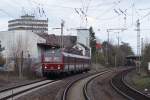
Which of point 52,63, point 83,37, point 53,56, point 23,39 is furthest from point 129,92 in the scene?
point 83,37

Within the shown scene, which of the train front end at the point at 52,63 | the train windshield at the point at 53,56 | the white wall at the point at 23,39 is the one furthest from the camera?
the white wall at the point at 23,39

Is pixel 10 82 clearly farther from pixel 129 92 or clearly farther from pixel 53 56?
pixel 129 92

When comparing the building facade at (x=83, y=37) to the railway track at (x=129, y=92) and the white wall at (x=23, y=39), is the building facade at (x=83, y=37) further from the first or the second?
the railway track at (x=129, y=92)

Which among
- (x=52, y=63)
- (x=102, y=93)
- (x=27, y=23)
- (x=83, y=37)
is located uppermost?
(x=27, y=23)

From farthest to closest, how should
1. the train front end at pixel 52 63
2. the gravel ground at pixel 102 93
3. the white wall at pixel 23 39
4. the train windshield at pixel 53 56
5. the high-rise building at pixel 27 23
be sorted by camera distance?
1. the high-rise building at pixel 27 23
2. the white wall at pixel 23 39
3. the train windshield at pixel 53 56
4. the train front end at pixel 52 63
5. the gravel ground at pixel 102 93

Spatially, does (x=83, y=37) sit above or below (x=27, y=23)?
below

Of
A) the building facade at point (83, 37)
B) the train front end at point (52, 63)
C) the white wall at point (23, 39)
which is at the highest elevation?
the building facade at point (83, 37)

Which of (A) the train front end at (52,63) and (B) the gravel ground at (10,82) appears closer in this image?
(B) the gravel ground at (10,82)

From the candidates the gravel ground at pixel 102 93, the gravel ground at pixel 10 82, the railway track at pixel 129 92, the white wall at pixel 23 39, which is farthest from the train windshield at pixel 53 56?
the white wall at pixel 23 39

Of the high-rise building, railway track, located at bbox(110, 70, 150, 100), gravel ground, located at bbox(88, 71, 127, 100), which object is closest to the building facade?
the high-rise building

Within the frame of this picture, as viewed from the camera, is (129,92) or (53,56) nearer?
(129,92)

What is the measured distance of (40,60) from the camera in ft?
165

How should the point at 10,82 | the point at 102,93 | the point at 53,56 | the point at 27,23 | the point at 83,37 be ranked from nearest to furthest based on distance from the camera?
the point at 102,93 < the point at 10,82 < the point at 53,56 < the point at 27,23 < the point at 83,37

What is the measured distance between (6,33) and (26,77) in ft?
109
